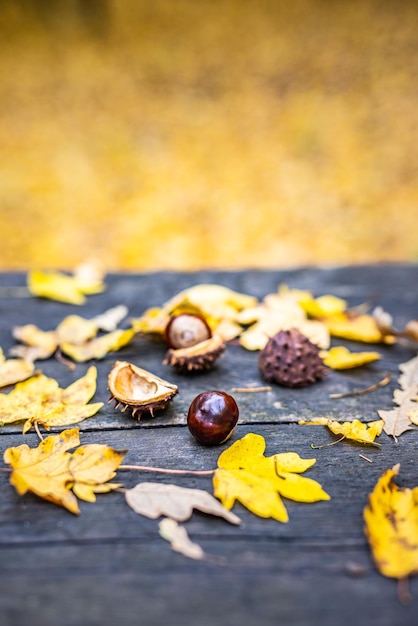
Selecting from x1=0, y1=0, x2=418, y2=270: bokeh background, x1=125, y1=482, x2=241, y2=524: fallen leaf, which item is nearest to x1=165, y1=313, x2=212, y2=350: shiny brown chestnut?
x1=125, y1=482, x2=241, y2=524: fallen leaf

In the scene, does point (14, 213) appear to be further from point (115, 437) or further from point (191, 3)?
point (115, 437)

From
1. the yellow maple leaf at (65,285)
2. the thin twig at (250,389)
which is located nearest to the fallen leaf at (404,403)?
the thin twig at (250,389)

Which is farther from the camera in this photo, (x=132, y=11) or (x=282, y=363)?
(x=132, y=11)

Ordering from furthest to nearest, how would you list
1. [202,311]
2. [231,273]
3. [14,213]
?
[14,213]
[231,273]
[202,311]

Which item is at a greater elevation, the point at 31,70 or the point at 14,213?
the point at 31,70

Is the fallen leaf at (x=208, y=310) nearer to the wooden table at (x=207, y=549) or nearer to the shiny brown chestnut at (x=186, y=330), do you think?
the shiny brown chestnut at (x=186, y=330)

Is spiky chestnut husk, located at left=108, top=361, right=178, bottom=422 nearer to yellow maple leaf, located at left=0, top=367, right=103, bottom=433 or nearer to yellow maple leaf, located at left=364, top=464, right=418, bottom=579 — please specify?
yellow maple leaf, located at left=0, top=367, right=103, bottom=433

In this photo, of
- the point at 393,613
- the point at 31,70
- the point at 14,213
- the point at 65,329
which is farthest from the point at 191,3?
the point at 393,613
